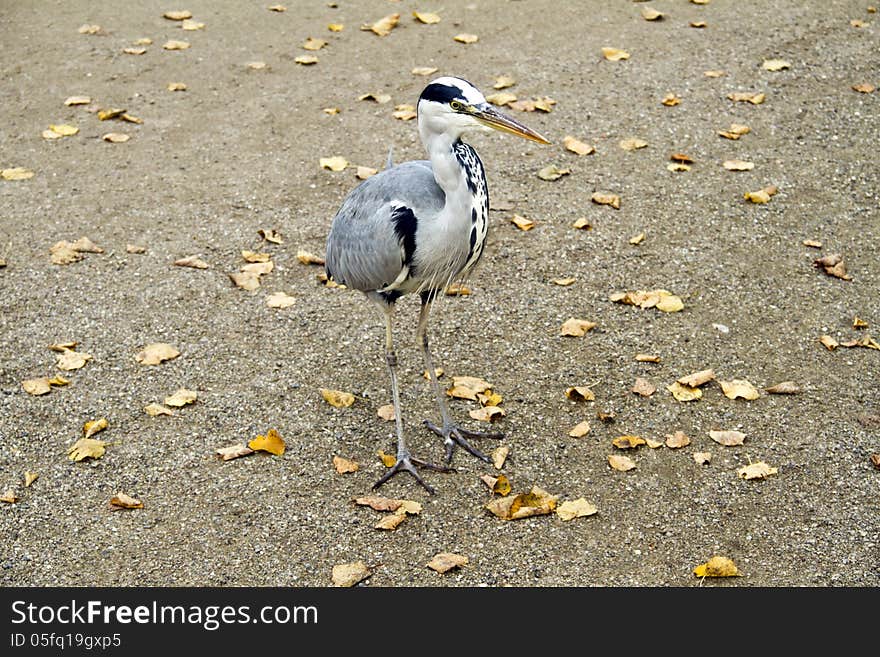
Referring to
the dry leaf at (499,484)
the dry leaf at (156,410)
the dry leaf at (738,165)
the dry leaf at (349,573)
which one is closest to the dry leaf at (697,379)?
the dry leaf at (499,484)

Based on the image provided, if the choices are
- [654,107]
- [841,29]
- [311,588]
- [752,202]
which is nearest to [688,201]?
[752,202]

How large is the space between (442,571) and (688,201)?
3500 mm

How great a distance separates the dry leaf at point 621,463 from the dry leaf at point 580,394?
1.48ft

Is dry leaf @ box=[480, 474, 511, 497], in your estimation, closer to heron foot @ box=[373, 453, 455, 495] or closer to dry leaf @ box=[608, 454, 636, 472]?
heron foot @ box=[373, 453, 455, 495]

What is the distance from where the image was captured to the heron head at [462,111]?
397cm

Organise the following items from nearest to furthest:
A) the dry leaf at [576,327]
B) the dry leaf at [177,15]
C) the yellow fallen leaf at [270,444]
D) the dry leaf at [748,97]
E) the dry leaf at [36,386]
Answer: the yellow fallen leaf at [270,444]
the dry leaf at [36,386]
the dry leaf at [576,327]
the dry leaf at [748,97]
the dry leaf at [177,15]

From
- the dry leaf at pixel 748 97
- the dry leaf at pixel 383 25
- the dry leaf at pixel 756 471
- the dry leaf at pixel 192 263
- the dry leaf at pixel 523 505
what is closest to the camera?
the dry leaf at pixel 523 505

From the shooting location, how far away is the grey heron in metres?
4.01

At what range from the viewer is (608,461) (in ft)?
15.1

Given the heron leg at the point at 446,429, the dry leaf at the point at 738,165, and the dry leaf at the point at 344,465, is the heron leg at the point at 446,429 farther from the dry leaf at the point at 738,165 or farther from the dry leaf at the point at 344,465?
the dry leaf at the point at 738,165

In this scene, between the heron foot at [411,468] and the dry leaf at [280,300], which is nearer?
the heron foot at [411,468]

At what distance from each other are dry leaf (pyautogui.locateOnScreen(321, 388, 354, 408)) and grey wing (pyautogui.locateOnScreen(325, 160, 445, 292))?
25.0 inches

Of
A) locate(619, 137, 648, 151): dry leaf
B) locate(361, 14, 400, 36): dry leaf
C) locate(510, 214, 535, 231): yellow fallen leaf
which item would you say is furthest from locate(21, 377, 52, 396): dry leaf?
locate(361, 14, 400, 36): dry leaf

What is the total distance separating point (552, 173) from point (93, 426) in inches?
140
